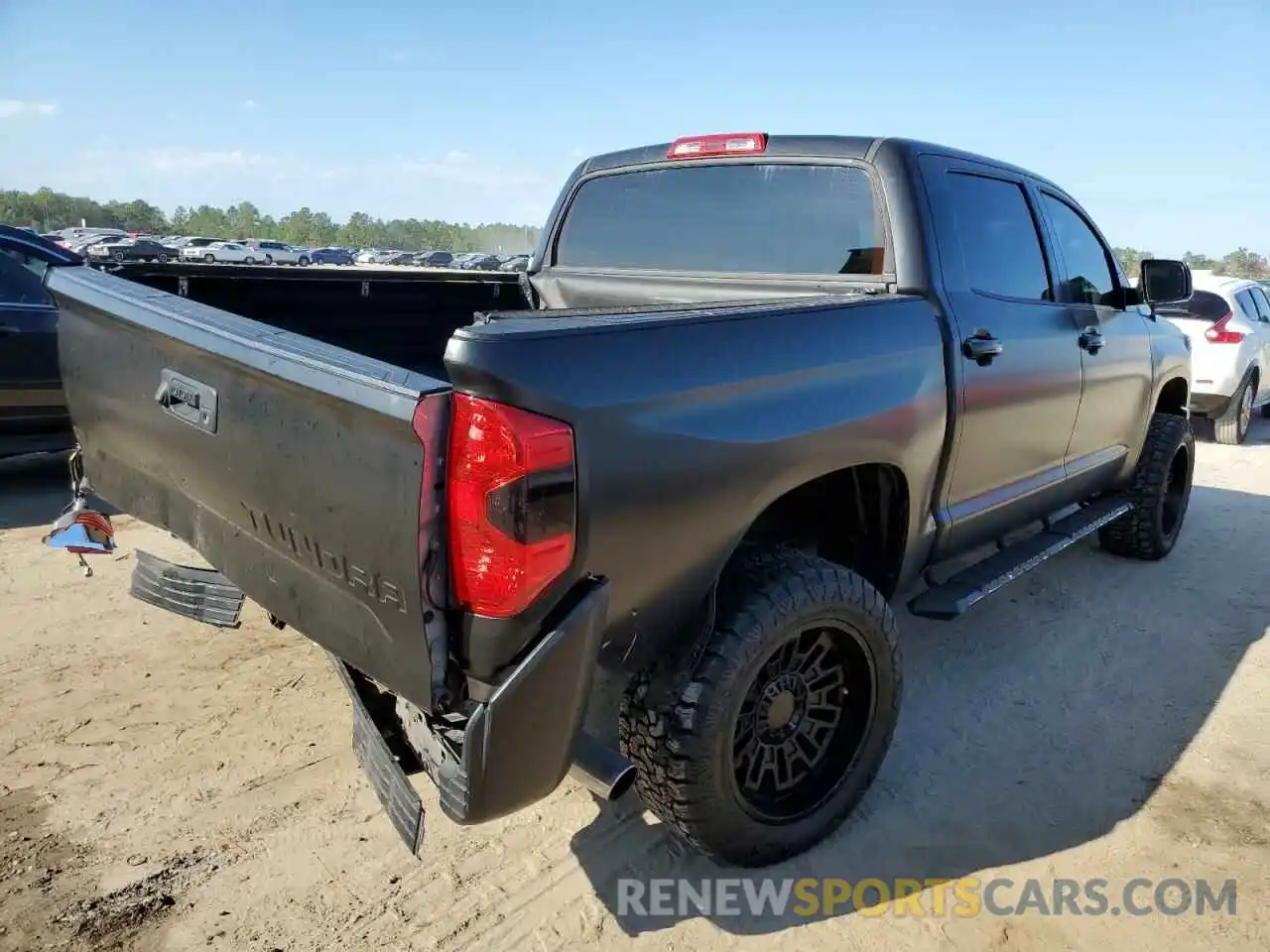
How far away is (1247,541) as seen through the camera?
5.61 meters

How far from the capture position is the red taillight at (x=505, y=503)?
1.65m

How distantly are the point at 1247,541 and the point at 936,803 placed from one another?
13.5 feet

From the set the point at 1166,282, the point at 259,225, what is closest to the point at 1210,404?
the point at 1166,282

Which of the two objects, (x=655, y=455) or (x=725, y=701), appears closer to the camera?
(x=655, y=455)

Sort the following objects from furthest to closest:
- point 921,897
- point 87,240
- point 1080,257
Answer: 1. point 87,240
2. point 1080,257
3. point 921,897

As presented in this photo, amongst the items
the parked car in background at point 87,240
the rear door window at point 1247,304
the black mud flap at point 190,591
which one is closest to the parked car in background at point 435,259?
the parked car in background at point 87,240

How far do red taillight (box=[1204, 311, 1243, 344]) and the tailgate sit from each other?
366 inches

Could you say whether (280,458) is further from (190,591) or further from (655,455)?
(190,591)

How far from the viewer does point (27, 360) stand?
213 inches

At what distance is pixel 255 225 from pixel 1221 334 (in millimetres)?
126792

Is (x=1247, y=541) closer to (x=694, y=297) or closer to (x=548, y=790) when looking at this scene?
(x=694, y=297)

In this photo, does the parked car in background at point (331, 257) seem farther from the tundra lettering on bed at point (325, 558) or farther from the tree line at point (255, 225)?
the tundra lettering on bed at point (325, 558)

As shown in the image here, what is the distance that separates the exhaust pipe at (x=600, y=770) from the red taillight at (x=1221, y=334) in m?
8.99

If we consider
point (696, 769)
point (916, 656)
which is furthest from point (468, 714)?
point (916, 656)
